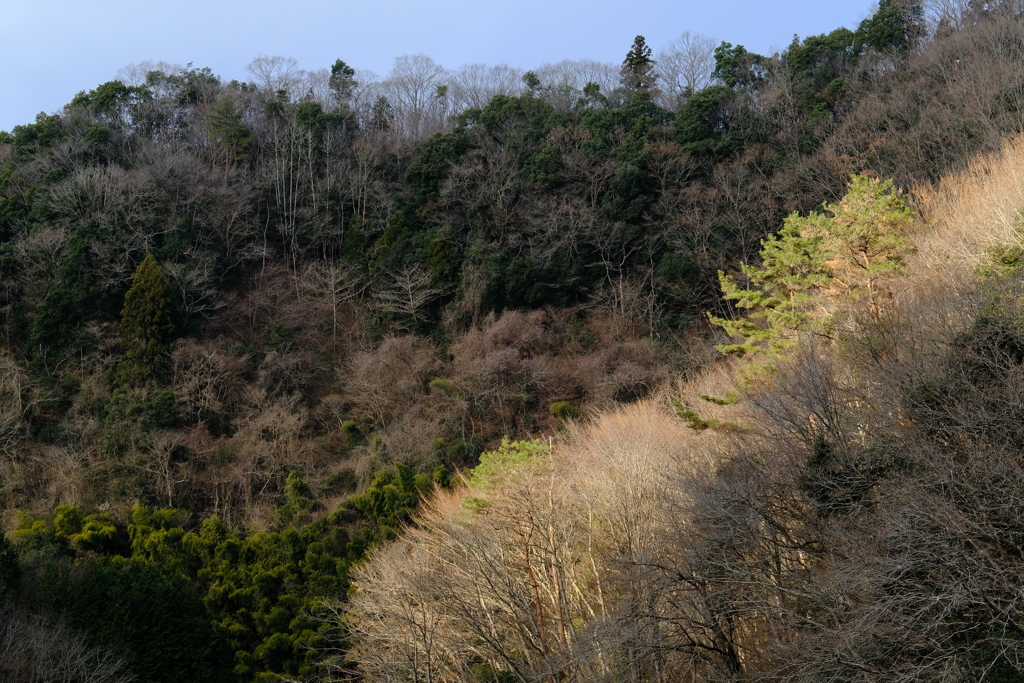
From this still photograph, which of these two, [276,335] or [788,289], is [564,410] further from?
[276,335]

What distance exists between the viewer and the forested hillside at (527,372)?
43.2 ft

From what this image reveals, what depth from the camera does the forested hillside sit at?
1316cm

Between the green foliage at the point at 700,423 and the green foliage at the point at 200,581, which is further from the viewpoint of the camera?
the green foliage at the point at 200,581

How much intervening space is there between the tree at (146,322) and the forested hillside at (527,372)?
10 cm

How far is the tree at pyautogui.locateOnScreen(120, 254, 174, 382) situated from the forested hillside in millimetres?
100

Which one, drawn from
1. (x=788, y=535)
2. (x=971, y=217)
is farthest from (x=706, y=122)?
(x=788, y=535)

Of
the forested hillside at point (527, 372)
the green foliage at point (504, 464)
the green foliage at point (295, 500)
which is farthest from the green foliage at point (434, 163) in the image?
the green foliage at point (504, 464)

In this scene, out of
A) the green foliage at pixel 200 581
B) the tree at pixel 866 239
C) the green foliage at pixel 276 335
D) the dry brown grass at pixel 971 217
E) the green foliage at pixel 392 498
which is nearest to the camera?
the dry brown grass at pixel 971 217

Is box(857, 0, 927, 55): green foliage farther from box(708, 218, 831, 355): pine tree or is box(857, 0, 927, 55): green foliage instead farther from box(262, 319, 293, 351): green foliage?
box(262, 319, 293, 351): green foliage

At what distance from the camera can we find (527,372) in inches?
1085

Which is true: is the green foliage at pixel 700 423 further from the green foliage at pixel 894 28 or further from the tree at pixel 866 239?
the green foliage at pixel 894 28

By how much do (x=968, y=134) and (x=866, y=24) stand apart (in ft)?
45.9

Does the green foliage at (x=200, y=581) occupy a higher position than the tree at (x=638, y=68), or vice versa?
the tree at (x=638, y=68)

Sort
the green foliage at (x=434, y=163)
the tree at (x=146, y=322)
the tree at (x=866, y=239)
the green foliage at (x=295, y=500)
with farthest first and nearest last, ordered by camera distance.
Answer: the green foliage at (x=434, y=163), the tree at (x=146, y=322), the green foliage at (x=295, y=500), the tree at (x=866, y=239)
